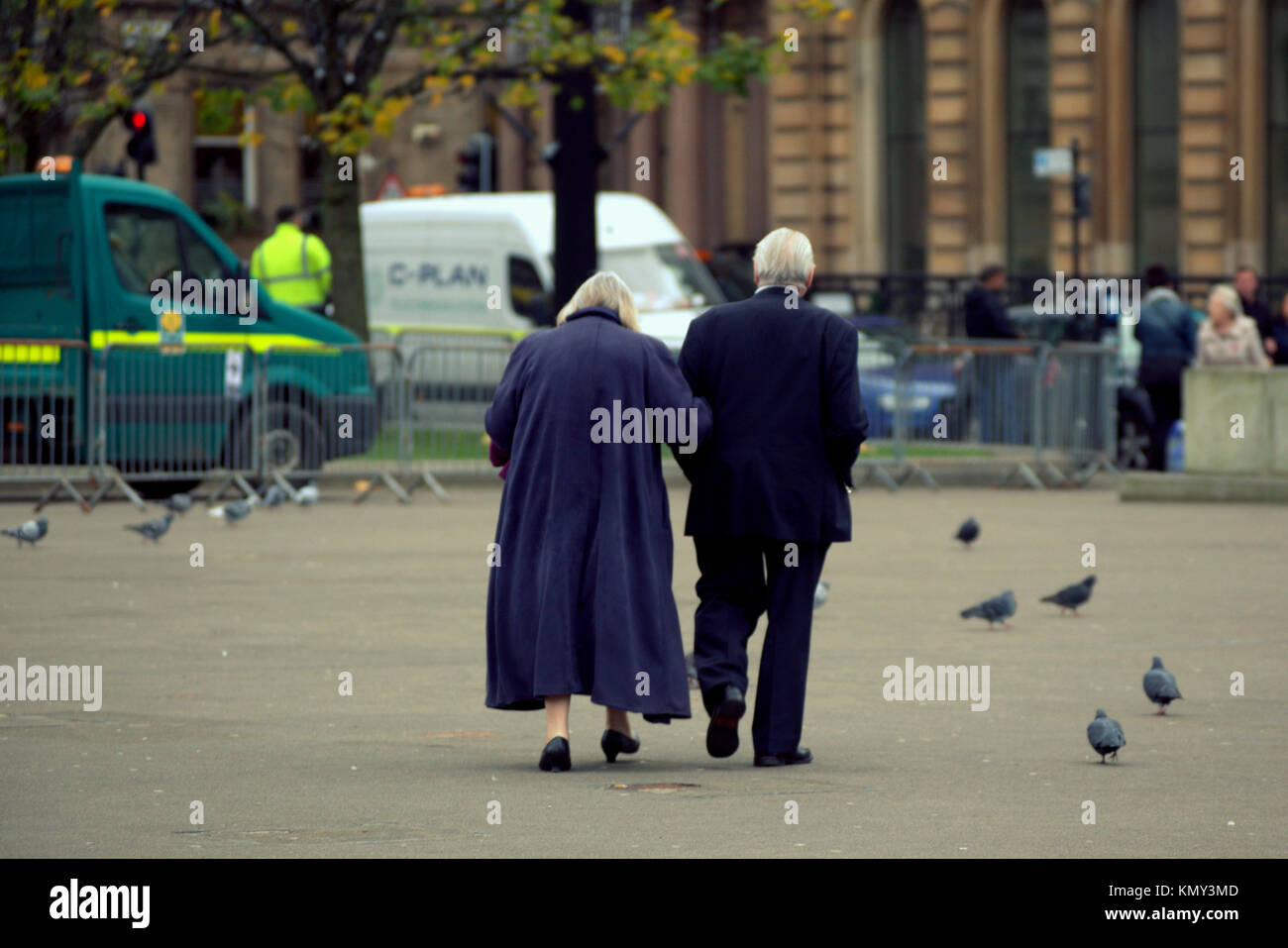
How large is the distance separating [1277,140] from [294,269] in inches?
563

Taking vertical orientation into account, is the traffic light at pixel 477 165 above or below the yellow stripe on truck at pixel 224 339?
above

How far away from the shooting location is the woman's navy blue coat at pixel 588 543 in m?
8.61

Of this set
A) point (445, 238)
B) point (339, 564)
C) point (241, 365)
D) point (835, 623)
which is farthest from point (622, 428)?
point (445, 238)

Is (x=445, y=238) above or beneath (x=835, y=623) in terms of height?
above

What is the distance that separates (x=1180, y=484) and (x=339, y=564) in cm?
770

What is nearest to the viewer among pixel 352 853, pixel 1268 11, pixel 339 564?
pixel 352 853

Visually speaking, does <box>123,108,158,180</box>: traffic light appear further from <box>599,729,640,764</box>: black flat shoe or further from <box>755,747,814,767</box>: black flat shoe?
<box>755,747,814,767</box>: black flat shoe

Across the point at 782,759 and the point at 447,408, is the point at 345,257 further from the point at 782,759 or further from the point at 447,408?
the point at 782,759

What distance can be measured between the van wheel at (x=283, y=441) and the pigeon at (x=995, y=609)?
9107 mm

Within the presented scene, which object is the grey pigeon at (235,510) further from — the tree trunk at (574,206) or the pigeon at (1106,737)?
the pigeon at (1106,737)

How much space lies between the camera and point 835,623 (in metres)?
13.1

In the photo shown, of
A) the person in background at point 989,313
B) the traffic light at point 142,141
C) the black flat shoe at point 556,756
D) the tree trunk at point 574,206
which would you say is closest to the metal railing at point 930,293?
the person in background at point 989,313

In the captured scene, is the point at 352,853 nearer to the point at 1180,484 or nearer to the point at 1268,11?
the point at 1180,484

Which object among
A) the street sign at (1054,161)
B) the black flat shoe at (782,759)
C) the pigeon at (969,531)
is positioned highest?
the street sign at (1054,161)
